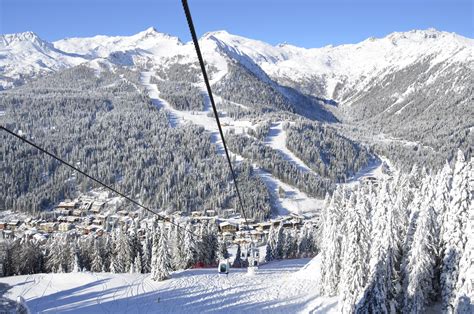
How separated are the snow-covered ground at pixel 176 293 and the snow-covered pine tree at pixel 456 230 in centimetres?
1178

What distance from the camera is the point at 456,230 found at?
26281 millimetres

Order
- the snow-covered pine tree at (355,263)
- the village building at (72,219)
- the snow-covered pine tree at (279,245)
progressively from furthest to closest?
the village building at (72,219)
the snow-covered pine tree at (279,245)
the snow-covered pine tree at (355,263)

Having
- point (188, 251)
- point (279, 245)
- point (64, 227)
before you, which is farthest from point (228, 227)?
point (188, 251)

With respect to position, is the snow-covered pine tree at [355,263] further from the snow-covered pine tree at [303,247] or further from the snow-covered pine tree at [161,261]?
the snow-covered pine tree at [303,247]

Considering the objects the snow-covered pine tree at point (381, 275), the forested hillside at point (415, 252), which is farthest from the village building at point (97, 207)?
the snow-covered pine tree at point (381, 275)

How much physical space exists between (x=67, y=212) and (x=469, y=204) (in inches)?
5650

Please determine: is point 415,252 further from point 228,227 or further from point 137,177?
point 137,177

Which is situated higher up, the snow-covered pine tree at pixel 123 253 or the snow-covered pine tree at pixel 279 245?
the snow-covered pine tree at pixel 123 253

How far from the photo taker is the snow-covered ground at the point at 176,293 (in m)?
36.7

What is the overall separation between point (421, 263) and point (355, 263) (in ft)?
15.0

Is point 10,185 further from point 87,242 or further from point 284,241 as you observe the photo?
point 284,241

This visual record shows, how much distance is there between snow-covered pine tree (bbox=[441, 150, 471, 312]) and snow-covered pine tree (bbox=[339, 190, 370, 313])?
5.34 metres

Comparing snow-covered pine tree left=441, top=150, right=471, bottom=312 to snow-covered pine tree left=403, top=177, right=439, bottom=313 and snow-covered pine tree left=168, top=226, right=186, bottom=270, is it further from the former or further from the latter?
snow-covered pine tree left=168, top=226, right=186, bottom=270

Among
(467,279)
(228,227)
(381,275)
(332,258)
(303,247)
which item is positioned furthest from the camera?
(228,227)
